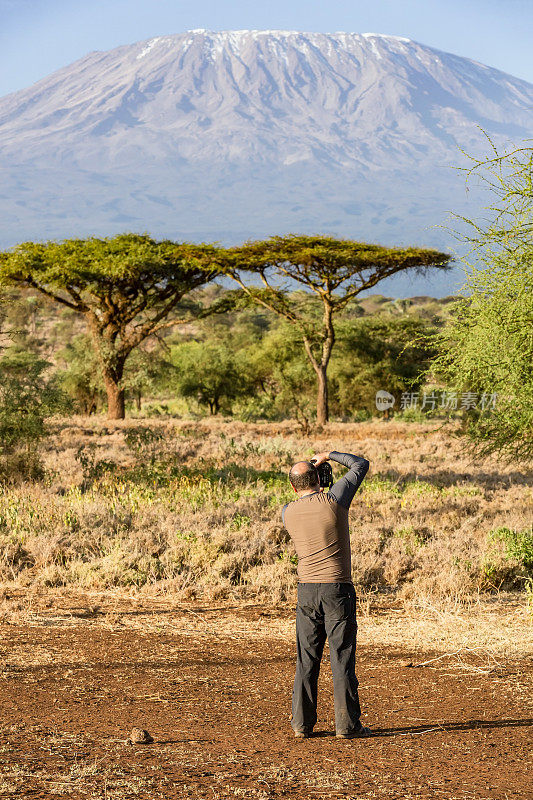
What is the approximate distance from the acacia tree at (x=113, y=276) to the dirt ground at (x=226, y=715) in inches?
864

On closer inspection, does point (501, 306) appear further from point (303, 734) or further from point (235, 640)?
point (303, 734)

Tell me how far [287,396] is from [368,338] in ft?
16.4

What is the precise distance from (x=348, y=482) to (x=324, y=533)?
37cm

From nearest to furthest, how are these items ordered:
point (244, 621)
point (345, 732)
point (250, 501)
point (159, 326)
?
point (345, 732) → point (244, 621) → point (250, 501) → point (159, 326)

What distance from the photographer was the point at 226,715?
5707mm

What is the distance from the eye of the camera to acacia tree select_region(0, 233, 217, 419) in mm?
29109

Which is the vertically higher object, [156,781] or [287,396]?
[287,396]

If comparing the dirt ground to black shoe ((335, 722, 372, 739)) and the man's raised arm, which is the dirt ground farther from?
the man's raised arm

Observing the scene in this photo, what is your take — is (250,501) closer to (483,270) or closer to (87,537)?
(87,537)

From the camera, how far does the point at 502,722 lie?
18.5 ft

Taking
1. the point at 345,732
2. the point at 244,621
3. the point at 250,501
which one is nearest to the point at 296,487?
the point at 345,732

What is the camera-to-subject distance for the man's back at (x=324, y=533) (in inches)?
211
